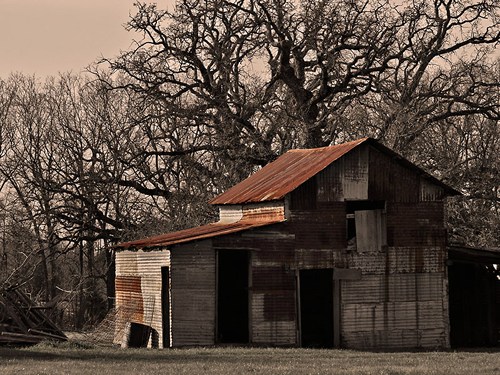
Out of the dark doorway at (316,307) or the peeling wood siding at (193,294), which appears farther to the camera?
the dark doorway at (316,307)

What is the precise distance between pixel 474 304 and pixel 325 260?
7646 mm

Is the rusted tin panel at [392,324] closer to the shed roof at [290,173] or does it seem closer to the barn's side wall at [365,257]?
the barn's side wall at [365,257]

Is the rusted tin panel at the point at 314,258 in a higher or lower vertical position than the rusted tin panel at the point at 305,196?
lower

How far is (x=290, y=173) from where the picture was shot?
1374 inches

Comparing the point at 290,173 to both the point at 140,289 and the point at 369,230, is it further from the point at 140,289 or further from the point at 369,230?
the point at 140,289

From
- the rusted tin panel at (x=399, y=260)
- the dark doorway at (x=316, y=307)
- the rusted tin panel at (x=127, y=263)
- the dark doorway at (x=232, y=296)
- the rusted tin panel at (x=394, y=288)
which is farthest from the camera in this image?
the dark doorway at (x=316, y=307)

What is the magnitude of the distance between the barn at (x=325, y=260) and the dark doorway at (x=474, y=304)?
2.40m

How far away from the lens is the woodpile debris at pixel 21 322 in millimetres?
30438

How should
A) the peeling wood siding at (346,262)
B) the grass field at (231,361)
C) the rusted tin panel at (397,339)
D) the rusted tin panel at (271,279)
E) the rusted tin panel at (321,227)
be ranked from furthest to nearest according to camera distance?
1. the rusted tin panel at (397,339)
2. the rusted tin panel at (321,227)
3. the rusted tin panel at (271,279)
4. the peeling wood siding at (346,262)
5. the grass field at (231,361)

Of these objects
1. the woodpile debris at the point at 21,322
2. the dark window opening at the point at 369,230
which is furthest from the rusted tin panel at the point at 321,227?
the woodpile debris at the point at 21,322

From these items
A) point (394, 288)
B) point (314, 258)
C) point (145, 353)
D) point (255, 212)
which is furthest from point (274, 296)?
point (145, 353)

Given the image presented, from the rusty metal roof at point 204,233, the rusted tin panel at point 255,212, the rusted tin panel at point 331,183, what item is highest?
the rusted tin panel at point 331,183

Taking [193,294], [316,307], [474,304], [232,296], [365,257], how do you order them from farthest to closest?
[474,304] < [316,307] < [232,296] < [365,257] < [193,294]

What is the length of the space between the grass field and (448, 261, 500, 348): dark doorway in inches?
252
